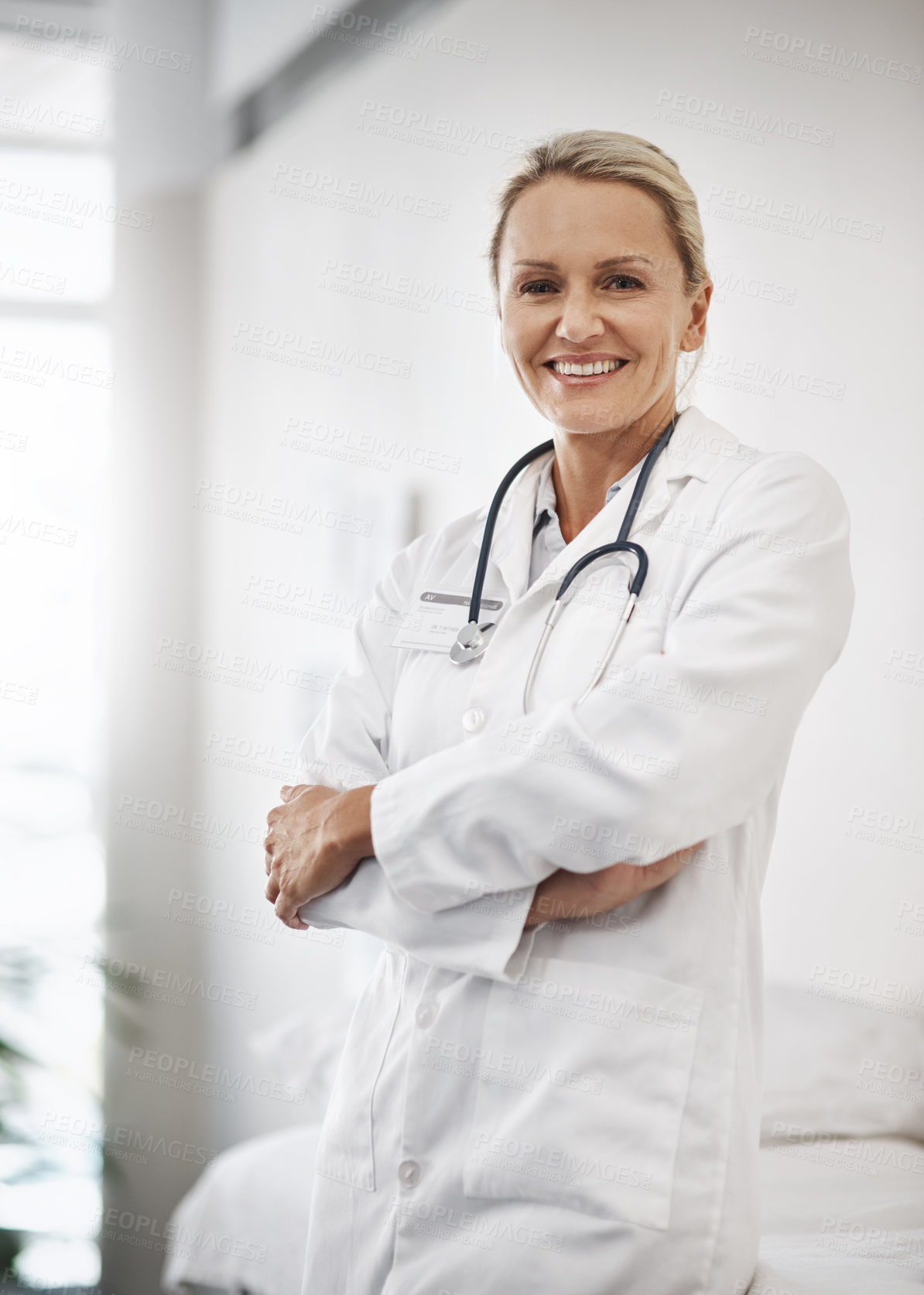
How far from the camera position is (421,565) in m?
1.42

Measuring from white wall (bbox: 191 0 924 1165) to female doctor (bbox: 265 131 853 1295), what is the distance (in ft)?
0.94

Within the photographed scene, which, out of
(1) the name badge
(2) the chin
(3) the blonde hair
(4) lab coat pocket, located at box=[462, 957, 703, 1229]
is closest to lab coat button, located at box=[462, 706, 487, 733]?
(1) the name badge

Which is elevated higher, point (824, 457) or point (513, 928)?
point (824, 457)

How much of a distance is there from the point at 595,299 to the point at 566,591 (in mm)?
337

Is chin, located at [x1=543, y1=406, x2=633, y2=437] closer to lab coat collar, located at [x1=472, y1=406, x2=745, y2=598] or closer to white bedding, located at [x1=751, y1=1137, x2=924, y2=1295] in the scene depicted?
lab coat collar, located at [x1=472, y1=406, x2=745, y2=598]

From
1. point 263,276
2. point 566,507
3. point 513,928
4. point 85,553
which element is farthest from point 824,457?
point 85,553

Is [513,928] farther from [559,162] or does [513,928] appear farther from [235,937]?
[235,937]

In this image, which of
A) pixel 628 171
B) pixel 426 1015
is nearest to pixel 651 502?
pixel 628 171

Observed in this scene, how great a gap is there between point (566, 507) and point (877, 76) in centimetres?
116

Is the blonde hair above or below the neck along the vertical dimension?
above

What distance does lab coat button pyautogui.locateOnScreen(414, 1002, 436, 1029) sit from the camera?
1.15 metres

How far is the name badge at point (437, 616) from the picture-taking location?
4.17 ft

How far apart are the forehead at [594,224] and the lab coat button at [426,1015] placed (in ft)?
2.76

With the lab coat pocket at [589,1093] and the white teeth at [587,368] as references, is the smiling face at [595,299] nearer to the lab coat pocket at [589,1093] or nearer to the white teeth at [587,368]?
the white teeth at [587,368]
